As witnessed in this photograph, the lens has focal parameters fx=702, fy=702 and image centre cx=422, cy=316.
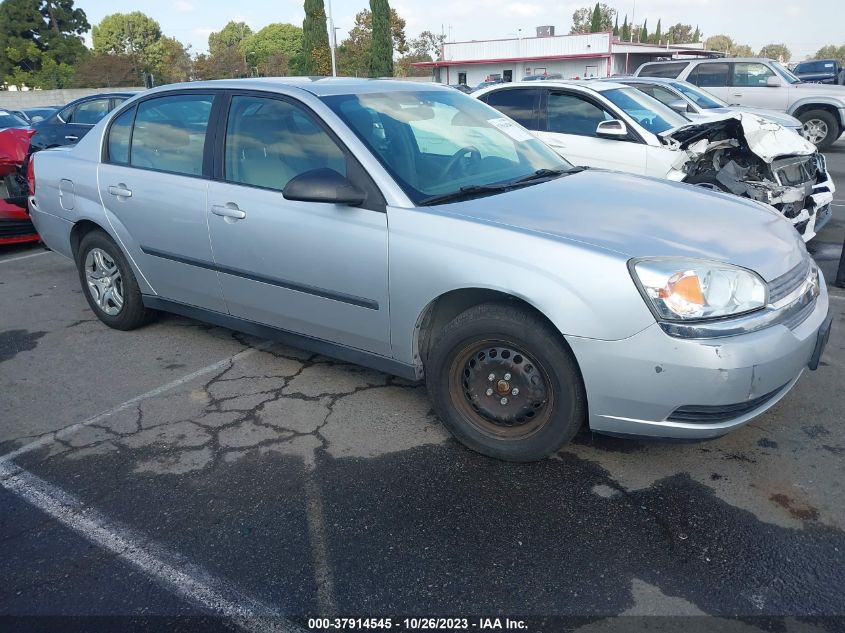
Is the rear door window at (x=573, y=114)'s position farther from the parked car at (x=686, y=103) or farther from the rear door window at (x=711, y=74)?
the rear door window at (x=711, y=74)

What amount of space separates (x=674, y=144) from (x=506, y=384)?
16.2 ft

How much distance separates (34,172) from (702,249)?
4.84 metres

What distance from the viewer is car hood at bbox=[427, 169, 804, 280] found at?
296 cm

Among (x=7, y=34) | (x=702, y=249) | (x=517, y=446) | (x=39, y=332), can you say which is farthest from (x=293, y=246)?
(x=7, y=34)

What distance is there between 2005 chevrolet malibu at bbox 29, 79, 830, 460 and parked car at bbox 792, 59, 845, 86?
25.5 m

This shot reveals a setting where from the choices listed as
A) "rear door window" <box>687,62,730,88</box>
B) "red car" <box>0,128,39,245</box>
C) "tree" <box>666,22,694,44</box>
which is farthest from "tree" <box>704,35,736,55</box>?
"red car" <box>0,128,39,245</box>

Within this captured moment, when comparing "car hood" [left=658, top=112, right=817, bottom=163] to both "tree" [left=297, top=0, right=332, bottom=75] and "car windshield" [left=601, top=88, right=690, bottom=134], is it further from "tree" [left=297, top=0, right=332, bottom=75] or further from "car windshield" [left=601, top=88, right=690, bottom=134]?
"tree" [left=297, top=0, right=332, bottom=75]

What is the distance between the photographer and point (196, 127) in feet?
13.9

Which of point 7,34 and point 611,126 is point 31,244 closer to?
point 611,126

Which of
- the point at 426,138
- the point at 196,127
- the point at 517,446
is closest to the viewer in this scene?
the point at 517,446

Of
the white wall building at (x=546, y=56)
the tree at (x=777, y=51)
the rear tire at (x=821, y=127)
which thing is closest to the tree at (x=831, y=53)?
the tree at (x=777, y=51)

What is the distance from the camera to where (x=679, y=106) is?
932 centimetres

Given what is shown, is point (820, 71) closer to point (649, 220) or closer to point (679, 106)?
point (679, 106)

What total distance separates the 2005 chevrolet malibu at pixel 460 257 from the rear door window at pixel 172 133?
0.01 meters
